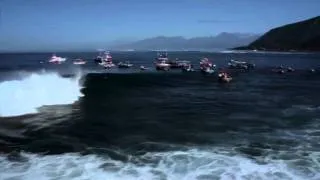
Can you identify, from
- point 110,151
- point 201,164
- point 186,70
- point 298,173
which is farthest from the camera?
point 186,70

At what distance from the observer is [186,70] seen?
123m

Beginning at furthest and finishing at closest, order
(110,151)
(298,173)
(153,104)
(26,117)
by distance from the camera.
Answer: (153,104), (26,117), (110,151), (298,173)

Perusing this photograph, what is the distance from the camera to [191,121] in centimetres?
4197

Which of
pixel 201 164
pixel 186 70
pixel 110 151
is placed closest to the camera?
pixel 201 164

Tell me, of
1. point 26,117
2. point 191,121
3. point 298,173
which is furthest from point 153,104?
point 298,173

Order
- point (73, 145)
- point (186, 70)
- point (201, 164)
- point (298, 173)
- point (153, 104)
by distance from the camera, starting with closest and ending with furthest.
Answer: point (298, 173)
point (201, 164)
point (73, 145)
point (153, 104)
point (186, 70)

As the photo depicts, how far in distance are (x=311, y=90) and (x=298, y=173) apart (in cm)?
5330

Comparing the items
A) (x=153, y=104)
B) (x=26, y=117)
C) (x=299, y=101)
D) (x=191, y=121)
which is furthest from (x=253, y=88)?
(x=26, y=117)

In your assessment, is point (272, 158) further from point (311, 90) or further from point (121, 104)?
point (311, 90)

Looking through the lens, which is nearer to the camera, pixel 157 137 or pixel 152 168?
pixel 152 168

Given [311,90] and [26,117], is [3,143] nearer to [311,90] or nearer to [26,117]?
[26,117]

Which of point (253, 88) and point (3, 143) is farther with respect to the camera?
point (253, 88)

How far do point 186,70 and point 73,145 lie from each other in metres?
93.9

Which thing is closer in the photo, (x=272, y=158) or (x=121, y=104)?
(x=272, y=158)
